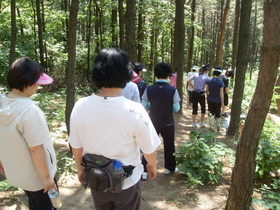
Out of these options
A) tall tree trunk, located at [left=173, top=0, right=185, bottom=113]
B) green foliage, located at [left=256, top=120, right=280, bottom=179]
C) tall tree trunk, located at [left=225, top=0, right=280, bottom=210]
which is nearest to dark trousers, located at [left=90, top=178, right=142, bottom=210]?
tall tree trunk, located at [left=225, top=0, right=280, bottom=210]

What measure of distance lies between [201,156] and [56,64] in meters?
13.1

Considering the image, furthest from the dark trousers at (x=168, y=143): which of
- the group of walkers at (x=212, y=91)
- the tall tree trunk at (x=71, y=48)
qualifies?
the group of walkers at (x=212, y=91)

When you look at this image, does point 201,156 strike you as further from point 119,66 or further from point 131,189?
point 119,66

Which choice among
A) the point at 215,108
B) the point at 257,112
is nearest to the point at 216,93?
the point at 215,108

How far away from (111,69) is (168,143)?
2834 mm

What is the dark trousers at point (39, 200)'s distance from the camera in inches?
89.0

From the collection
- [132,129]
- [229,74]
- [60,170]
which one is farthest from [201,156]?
[229,74]

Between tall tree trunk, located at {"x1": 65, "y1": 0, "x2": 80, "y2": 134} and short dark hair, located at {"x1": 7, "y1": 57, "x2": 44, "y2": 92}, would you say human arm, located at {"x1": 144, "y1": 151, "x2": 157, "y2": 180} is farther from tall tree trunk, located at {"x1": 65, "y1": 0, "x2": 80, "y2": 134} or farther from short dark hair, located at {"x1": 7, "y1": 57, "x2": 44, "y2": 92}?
tall tree trunk, located at {"x1": 65, "y1": 0, "x2": 80, "y2": 134}

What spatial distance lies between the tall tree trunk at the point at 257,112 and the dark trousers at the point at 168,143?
159cm

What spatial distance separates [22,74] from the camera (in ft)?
6.92

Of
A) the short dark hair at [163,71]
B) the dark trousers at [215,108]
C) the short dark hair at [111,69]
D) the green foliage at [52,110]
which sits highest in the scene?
the short dark hair at [111,69]

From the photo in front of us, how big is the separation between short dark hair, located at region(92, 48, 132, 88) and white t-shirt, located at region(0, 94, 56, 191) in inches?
25.4

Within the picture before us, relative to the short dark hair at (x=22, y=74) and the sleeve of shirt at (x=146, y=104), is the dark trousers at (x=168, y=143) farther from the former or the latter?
the short dark hair at (x=22, y=74)

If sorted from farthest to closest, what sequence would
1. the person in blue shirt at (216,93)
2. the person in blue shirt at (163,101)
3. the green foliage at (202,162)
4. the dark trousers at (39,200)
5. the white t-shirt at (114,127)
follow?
the person in blue shirt at (216,93)
the green foliage at (202,162)
the person in blue shirt at (163,101)
the dark trousers at (39,200)
the white t-shirt at (114,127)
